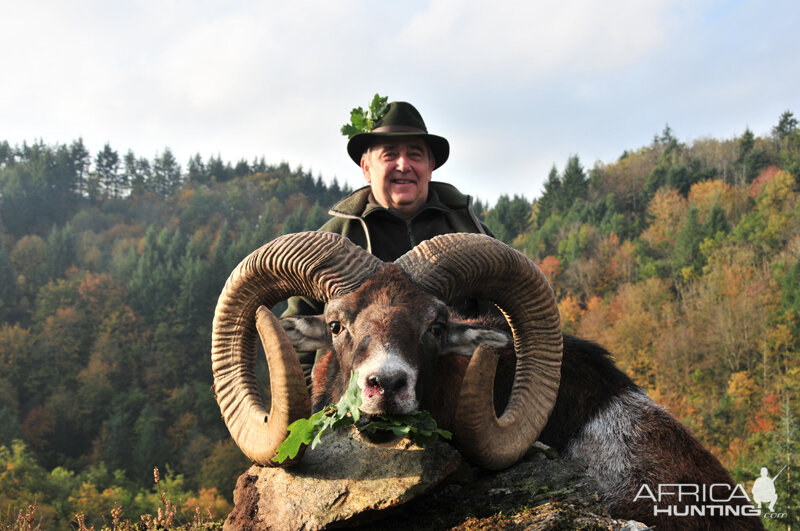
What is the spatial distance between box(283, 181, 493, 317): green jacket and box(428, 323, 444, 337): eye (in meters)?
2.20

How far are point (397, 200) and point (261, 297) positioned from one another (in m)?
2.27

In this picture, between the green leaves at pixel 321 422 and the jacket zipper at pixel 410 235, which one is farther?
the jacket zipper at pixel 410 235

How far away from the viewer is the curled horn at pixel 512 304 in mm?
4547

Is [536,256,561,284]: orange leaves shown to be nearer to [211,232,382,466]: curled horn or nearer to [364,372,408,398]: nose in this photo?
[211,232,382,466]: curled horn

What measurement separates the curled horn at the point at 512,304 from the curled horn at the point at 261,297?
512 millimetres

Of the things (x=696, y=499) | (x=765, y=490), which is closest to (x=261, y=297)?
(x=696, y=499)

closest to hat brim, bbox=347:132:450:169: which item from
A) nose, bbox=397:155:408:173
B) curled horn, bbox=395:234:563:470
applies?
nose, bbox=397:155:408:173

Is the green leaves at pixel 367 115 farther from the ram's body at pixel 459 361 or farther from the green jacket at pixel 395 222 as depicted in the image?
the ram's body at pixel 459 361

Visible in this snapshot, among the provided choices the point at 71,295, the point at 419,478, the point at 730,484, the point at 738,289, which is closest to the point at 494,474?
the point at 419,478

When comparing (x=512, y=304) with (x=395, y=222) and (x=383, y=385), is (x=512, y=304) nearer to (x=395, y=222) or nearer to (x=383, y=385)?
(x=383, y=385)

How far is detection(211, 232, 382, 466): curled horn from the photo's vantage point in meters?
4.72

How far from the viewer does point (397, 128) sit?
7082mm

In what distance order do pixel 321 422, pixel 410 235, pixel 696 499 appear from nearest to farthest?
1. pixel 321 422
2. pixel 696 499
3. pixel 410 235

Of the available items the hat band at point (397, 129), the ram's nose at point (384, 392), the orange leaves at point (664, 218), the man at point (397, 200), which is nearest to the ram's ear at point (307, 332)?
the ram's nose at point (384, 392)
